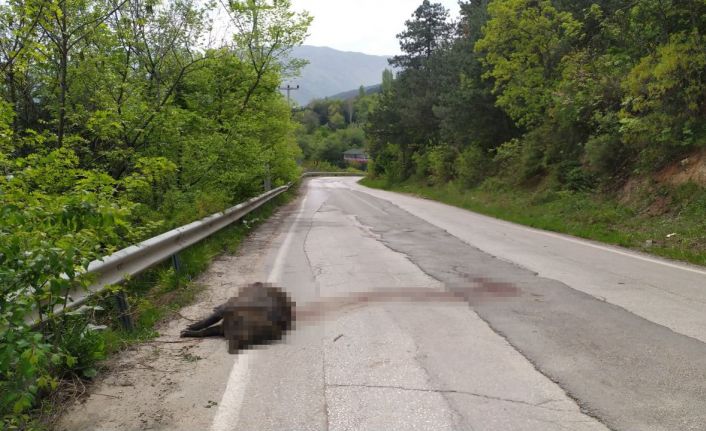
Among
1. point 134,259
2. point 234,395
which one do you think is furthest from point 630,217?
point 234,395

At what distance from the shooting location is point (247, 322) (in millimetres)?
5250

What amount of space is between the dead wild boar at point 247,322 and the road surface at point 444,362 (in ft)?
0.51

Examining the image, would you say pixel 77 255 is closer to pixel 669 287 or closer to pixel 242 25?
pixel 669 287

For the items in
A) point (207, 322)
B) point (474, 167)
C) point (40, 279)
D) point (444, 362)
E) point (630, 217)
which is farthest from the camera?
point (474, 167)

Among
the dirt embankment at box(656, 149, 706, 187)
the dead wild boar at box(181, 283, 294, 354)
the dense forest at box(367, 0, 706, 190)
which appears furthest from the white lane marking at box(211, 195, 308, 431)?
the dense forest at box(367, 0, 706, 190)

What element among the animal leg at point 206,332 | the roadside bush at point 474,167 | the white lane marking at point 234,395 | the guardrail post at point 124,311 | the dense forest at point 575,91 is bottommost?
the animal leg at point 206,332

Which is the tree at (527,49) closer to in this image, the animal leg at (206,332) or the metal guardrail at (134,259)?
the metal guardrail at (134,259)

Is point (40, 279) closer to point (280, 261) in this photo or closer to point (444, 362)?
point (444, 362)

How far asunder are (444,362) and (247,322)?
6.43ft

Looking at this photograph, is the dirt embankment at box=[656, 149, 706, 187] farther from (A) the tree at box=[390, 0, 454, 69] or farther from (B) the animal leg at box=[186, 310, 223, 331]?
(A) the tree at box=[390, 0, 454, 69]

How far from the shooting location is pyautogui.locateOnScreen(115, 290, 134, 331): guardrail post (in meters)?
5.30

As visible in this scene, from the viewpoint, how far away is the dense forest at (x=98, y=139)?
3299 millimetres

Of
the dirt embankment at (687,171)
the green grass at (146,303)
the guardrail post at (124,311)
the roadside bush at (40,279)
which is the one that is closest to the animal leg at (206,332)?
the green grass at (146,303)

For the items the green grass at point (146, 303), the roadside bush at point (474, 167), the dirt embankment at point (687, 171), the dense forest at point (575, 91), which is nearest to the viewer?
the green grass at point (146, 303)
